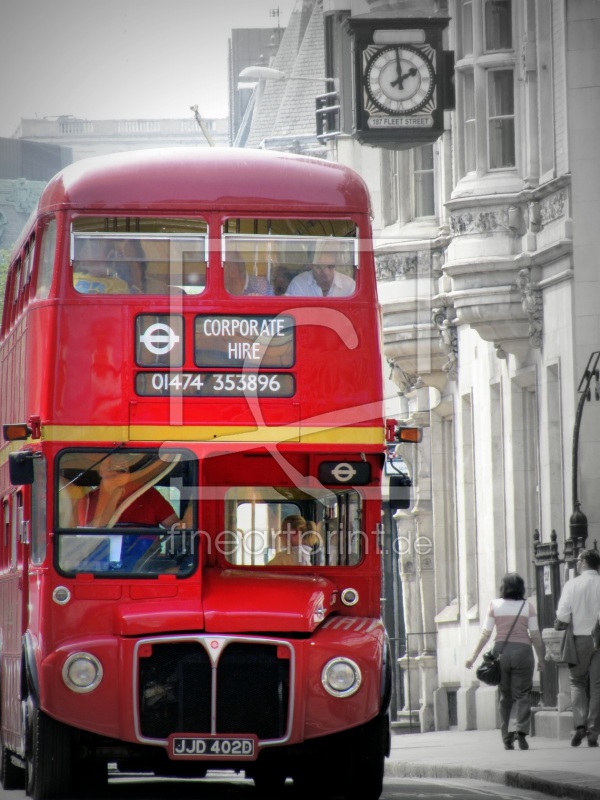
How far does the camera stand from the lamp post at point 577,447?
25078 millimetres

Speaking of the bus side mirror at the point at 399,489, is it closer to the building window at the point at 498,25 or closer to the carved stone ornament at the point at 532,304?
the carved stone ornament at the point at 532,304

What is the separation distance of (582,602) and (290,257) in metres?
6.38

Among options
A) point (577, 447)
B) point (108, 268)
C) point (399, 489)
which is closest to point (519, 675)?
point (577, 447)

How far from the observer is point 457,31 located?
30.4 metres

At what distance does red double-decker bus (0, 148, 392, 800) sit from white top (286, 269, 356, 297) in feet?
0.05

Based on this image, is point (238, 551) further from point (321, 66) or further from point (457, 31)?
point (321, 66)

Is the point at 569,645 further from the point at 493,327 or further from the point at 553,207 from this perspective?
the point at 493,327

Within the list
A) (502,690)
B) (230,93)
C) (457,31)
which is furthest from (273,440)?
(230,93)

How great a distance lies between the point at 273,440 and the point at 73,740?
253 cm

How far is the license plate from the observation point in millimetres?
15062

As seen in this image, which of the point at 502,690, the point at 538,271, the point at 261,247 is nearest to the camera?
the point at 261,247

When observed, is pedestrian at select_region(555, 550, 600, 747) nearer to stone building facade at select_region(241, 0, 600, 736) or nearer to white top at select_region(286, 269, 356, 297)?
stone building facade at select_region(241, 0, 600, 736)

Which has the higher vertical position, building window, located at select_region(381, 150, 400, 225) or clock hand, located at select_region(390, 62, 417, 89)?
clock hand, located at select_region(390, 62, 417, 89)

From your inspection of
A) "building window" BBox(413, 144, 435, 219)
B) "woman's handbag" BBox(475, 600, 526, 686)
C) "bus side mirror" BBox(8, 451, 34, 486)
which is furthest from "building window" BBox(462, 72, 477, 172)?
"bus side mirror" BBox(8, 451, 34, 486)
